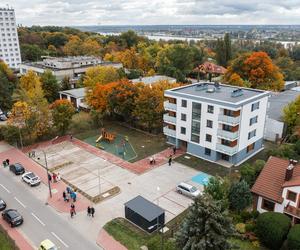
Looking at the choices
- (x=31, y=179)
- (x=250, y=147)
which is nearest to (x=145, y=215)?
(x=31, y=179)

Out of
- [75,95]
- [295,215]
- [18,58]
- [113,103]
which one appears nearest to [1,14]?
[18,58]

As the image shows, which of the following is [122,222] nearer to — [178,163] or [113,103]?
[178,163]

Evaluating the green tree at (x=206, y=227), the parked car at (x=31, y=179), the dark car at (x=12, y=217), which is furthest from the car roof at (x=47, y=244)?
the parked car at (x=31, y=179)

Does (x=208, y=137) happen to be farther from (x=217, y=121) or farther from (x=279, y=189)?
(x=279, y=189)

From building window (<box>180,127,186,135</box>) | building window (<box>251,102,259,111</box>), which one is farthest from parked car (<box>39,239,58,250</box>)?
building window (<box>251,102,259,111</box>)

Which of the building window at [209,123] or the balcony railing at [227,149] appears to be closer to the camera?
the balcony railing at [227,149]

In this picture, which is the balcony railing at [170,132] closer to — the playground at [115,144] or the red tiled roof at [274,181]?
the playground at [115,144]
